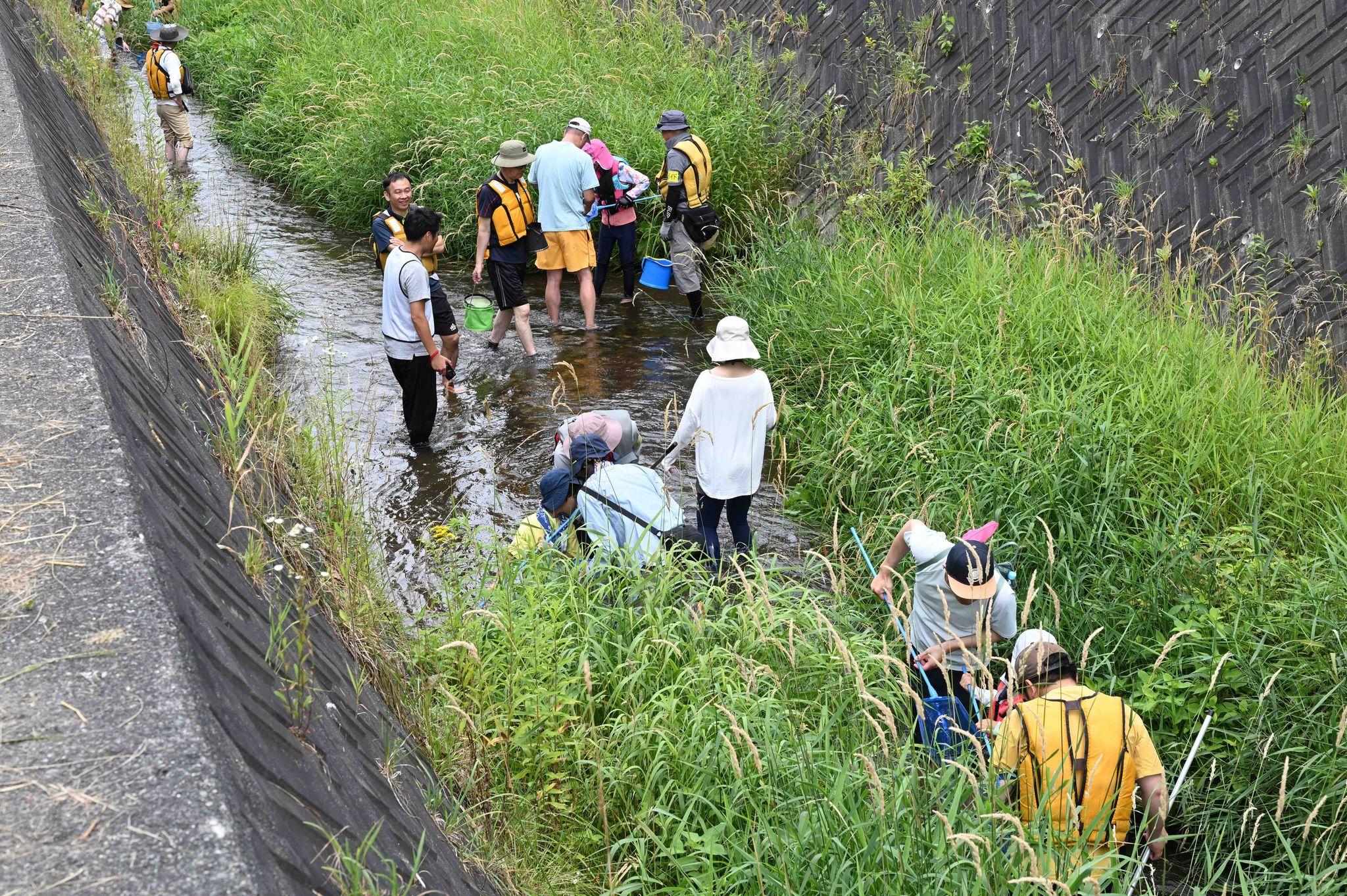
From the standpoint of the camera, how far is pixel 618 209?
10.1 m

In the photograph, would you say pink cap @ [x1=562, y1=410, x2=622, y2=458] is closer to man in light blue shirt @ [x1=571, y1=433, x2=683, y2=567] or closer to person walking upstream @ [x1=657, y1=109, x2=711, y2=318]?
man in light blue shirt @ [x1=571, y1=433, x2=683, y2=567]

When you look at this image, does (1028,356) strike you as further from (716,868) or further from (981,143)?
(716,868)

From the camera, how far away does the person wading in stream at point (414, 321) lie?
6.95 meters

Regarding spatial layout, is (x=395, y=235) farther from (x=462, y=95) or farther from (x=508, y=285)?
(x=462, y=95)

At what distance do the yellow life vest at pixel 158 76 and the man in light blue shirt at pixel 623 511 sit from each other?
9794 millimetres

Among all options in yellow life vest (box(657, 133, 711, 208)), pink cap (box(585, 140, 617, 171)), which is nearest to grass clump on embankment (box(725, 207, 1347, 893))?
yellow life vest (box(657, 133, 711, 208))

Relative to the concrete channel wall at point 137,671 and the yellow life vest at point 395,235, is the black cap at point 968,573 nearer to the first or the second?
the concrete channel wall at point 137,671

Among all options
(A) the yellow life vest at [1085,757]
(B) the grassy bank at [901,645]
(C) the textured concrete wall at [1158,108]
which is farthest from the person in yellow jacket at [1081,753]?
(C) the textured concrete wall at [1158,108]

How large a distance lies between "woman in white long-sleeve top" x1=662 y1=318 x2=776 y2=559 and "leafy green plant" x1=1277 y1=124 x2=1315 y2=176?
11.9 feet

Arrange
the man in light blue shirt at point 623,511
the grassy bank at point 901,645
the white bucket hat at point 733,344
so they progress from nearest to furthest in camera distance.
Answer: the grassy bank at point 901,645
the man in light blue shirt at point 623,511
the white bucket hat at point 733,344

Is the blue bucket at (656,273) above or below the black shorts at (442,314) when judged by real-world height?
below

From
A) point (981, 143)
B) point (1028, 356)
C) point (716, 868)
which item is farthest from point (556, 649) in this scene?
point (981, 143)

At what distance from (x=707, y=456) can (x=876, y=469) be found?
1119 mm

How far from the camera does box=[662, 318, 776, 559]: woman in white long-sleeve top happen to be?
18.9 ft
